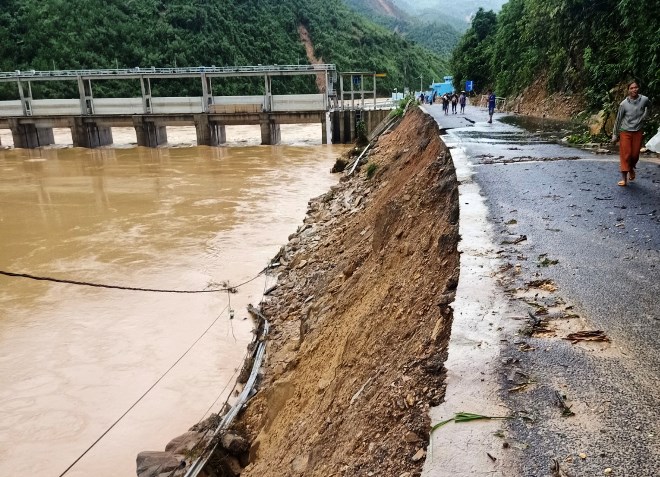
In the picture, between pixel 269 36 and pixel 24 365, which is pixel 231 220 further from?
pixel 269 36

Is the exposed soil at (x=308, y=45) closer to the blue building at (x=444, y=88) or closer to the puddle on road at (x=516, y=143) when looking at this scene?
the blue building at (x=444, y=88)

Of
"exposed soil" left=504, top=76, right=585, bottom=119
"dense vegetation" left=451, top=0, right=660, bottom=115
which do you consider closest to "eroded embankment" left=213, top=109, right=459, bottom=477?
"dense vegetation" left=451, top=0, right=660, bottom=115

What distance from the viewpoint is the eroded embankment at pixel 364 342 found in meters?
2.96

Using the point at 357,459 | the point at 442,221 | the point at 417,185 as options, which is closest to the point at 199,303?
the point at 417,185

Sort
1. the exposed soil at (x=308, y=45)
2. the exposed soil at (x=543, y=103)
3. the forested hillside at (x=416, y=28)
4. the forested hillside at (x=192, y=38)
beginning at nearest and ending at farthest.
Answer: the exposed soil at (x=543, y=103) → the forested hillside at (x=192, y=38) → the exposed soil at (x=308, y=45) → the forested hillside at (x=416, y=28)

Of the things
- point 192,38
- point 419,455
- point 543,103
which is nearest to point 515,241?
point 419,455

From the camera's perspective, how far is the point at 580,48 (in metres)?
19.9

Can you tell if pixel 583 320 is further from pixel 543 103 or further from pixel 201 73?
pixel 201 73

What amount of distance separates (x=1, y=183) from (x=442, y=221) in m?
26.9

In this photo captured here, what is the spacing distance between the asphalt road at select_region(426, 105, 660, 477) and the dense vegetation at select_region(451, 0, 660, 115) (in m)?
7.45

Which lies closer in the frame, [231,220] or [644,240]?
[644,240]

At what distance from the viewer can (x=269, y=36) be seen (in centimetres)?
7944

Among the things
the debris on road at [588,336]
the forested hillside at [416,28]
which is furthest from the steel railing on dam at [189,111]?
the forested hillside at [416,28]

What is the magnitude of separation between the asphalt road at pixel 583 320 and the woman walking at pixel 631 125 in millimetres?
362
